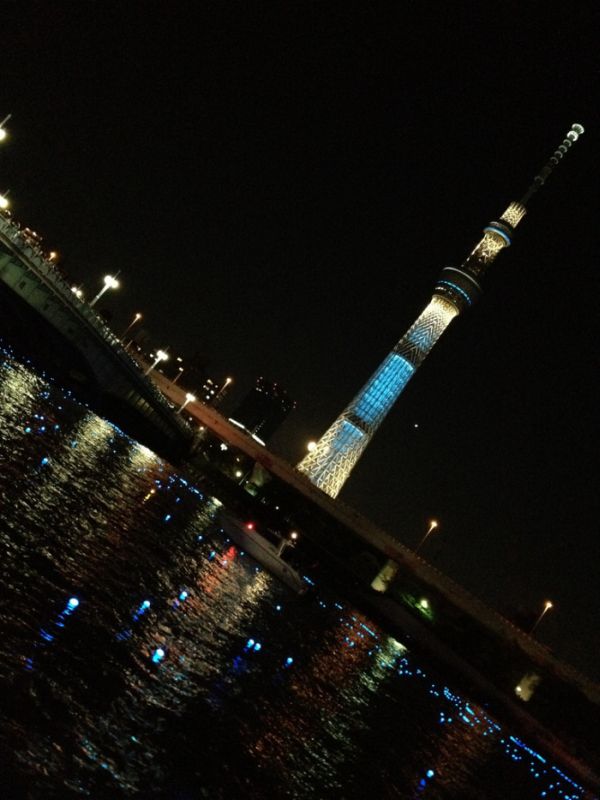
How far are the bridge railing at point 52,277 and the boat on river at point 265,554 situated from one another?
26.0 m

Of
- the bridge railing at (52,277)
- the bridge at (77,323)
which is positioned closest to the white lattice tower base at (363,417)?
the bridge at (77,323)

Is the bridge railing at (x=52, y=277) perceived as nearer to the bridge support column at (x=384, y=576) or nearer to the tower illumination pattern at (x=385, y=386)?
the bridge support column at (x=384, y=576)

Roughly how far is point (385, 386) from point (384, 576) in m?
44.5

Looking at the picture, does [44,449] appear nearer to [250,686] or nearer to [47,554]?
[47,554]

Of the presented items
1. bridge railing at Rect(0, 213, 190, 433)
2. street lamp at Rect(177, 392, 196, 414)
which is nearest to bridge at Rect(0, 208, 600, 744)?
bridge railing at Rect(0, 213, 190, 433)

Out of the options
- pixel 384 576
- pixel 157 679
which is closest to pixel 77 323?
pixel 384 576

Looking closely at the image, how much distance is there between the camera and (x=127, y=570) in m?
12.6

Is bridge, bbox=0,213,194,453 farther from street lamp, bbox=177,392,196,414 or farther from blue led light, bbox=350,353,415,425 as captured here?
blue led light, bbox=350,353,415,425

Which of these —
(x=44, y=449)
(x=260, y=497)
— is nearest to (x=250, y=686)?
(x=44, y=449)

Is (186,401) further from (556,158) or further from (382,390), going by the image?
(556,158)

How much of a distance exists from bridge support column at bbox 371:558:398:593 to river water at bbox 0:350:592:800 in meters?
41.1

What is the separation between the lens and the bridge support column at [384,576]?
6469 cm

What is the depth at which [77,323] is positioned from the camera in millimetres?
50031

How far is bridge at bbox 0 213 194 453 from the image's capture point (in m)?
44.4
